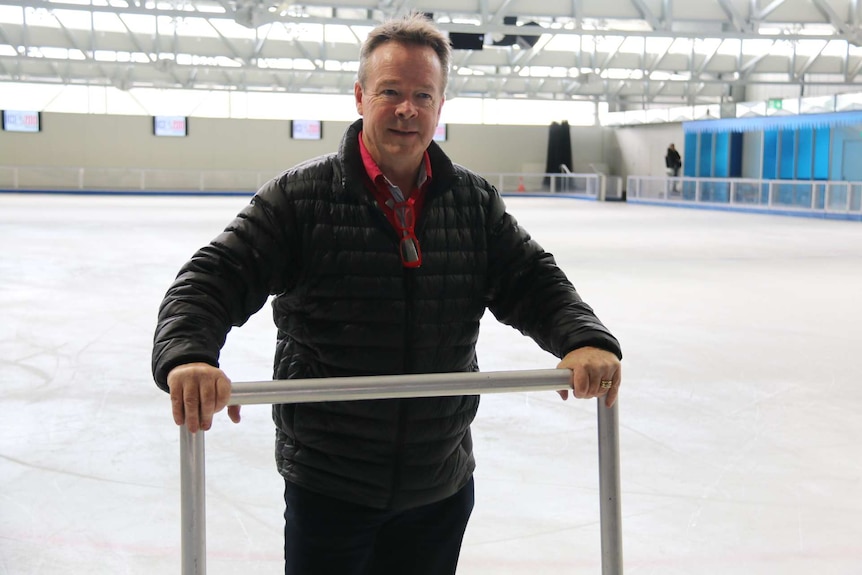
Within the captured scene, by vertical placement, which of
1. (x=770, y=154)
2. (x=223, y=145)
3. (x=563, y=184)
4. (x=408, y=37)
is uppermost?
(x=223, y=145)

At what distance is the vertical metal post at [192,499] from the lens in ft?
5.45

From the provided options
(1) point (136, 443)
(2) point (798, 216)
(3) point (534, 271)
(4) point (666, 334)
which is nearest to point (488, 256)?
(3) point (534, 271)

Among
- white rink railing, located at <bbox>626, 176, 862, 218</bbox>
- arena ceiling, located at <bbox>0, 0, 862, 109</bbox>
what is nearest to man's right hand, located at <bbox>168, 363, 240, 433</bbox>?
arena ceiling, located at <bbox>0, 0, 862, 109</bbox>

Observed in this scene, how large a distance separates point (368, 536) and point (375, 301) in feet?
1.56

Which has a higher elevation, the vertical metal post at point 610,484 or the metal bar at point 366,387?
the metal bar at point 366,387

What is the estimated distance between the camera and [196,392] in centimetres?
161

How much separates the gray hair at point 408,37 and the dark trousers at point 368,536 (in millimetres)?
853

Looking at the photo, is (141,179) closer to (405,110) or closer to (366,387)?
(405,110)

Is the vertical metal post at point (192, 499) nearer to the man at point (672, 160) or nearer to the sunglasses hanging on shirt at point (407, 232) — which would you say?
the sunglasses hanging on shirt at point (407, 232)

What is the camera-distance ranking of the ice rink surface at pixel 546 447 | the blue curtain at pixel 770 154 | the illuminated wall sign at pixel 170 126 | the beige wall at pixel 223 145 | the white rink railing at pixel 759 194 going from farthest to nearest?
the illuminated wall sign at pixel 170 126 → the beige wall at pixel 223 145 → the blue curtain at pixel 770 154 → the white rink railing at pixel 759 194 → the ice rink surface at pixel 546 447

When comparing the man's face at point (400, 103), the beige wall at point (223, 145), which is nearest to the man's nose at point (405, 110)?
the man's face at point (400, 103)

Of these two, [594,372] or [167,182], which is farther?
[167,182]

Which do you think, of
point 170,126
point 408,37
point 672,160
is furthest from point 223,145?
point 408,37

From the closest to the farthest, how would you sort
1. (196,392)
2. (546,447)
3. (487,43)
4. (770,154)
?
1. (196,392)
2. (546,447)
3. (487,43)
4. (770,154)
